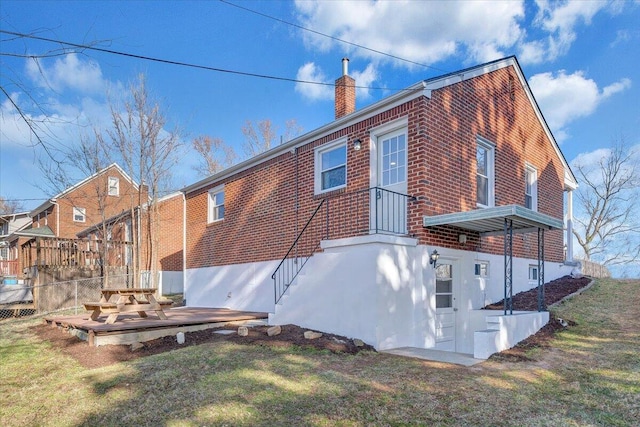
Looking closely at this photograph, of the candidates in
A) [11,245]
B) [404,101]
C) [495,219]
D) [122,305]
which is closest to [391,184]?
[404,101]

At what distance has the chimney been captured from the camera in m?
12.0

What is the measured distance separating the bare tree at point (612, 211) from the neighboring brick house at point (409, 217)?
2132 cm

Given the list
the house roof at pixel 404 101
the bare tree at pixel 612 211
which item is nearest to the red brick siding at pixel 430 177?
the house roof at pixel 404 101

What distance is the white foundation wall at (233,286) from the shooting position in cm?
1200

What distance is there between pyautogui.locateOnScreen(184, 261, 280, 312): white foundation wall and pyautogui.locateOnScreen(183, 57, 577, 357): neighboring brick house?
64mm

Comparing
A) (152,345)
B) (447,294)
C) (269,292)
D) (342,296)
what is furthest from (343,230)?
(152,345)

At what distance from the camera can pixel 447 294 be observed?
9.04m

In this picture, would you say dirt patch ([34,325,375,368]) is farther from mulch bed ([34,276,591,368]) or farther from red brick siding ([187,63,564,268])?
red brick siding ([187,63,564,268])

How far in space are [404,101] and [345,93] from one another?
362 cm

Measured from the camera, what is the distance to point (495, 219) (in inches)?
316

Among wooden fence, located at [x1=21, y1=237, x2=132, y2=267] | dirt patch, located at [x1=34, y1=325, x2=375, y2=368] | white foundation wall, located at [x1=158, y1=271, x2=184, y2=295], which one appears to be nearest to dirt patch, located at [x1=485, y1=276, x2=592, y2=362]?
dirt patch, located at [x1=34, y1=325, x2=375, y2=368]

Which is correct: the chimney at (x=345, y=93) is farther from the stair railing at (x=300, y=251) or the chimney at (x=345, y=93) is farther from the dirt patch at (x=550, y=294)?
the dirt patch at (x=550, y=294)

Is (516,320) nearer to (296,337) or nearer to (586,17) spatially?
(296,337)

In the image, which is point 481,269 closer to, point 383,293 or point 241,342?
point 383,293
